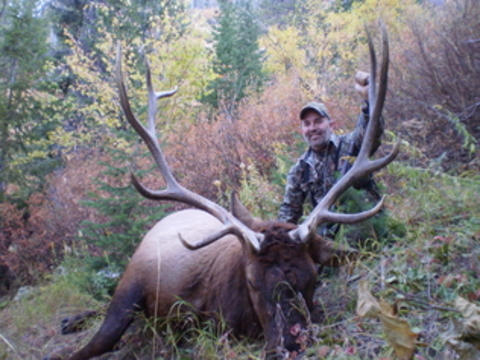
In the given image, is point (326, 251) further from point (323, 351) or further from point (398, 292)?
point (323, 351)

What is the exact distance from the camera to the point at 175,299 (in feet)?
12.0

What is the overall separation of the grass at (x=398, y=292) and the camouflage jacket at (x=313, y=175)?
0.70m

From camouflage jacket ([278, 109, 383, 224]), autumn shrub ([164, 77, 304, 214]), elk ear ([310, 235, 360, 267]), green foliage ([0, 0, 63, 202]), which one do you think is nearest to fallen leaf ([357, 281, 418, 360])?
elk ear ([310, 235, 360, 267])

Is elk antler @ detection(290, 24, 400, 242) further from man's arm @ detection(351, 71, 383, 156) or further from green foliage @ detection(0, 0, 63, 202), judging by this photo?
green foliage @ detection(0, 0, 63, 202)

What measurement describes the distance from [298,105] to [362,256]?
6806 mm

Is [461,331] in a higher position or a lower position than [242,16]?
lower

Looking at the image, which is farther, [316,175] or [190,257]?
[316,175]

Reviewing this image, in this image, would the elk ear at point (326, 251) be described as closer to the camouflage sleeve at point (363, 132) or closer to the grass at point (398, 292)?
the grass at point (398, 292)

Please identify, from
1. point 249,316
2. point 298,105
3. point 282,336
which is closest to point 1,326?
point 249,316

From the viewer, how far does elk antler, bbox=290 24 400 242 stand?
2.98 m

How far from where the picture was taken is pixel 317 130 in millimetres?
4633

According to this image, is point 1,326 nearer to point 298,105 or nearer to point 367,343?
point 367,343

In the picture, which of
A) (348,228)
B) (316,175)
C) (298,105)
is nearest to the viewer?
(348,228)

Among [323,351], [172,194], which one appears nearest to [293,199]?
[172,194]
